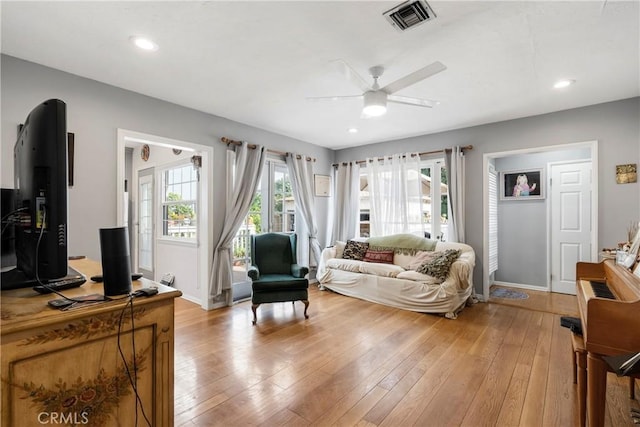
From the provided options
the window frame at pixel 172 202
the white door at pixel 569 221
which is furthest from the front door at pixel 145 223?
the white door at pixel 569 221

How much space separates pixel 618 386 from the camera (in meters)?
2.09

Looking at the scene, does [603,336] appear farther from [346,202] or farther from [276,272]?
[346,202]

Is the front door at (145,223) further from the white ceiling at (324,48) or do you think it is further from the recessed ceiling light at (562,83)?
the recessed ceiling light at (562,83)

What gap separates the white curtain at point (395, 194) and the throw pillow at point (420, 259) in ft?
1.78

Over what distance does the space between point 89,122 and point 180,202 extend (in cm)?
185

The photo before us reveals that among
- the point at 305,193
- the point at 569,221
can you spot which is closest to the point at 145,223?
the point at 305,193

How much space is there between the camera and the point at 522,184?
493cm

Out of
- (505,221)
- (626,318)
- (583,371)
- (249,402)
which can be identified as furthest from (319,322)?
(505,221)

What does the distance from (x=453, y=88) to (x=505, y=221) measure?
10.4 ft

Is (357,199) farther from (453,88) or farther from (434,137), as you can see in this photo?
(453,88)

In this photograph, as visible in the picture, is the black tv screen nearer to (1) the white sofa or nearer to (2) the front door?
(1) the white sofa

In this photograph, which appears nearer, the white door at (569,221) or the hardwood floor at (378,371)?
the hardwood floor at (378,371)

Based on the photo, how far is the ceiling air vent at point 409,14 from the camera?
1.80 metres

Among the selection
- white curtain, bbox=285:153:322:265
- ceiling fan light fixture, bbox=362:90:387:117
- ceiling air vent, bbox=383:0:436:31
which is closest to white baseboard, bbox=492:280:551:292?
white curtain, bbox=285:153:322:265
